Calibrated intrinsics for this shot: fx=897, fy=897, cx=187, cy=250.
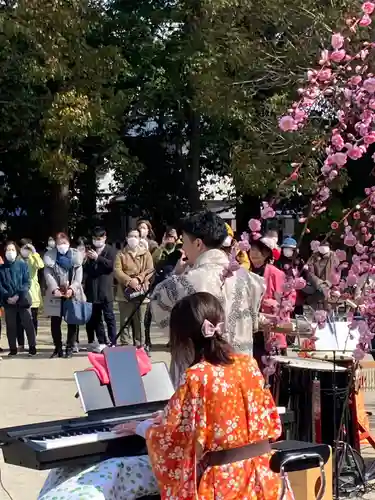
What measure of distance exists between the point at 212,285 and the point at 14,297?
7.82 meters

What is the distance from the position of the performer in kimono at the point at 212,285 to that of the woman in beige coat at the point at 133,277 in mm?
7061

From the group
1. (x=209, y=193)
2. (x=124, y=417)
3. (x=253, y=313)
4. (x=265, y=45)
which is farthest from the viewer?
(x=209, y=193)

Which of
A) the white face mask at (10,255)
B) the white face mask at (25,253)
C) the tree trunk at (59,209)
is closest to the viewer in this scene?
the white face mask at (10,255)

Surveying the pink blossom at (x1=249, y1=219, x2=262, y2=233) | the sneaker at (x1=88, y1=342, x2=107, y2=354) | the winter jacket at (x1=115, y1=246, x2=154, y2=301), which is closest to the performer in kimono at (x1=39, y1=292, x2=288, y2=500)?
the pink blossom at (x1=249, y1=219, x2=262, y2=233)

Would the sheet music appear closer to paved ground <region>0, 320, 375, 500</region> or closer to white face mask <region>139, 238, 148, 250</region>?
paved ground <region>0, 320, 375, 500</region>

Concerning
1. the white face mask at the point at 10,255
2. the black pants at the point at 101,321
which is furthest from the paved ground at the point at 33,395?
the white face mask at the point at 10,255

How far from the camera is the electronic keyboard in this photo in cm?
356

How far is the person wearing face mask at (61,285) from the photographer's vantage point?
11641 millimetres

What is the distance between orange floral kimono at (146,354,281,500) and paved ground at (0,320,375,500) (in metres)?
2.29

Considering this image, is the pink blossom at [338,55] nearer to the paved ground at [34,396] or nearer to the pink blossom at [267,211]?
the pink blossom at [267,211]

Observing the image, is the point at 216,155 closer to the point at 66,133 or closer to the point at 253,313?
the point at 66,133

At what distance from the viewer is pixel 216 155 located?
88.2 ft

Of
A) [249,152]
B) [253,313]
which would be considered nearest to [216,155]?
[249,152]

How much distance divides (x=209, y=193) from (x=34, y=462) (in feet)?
→ 85.2
